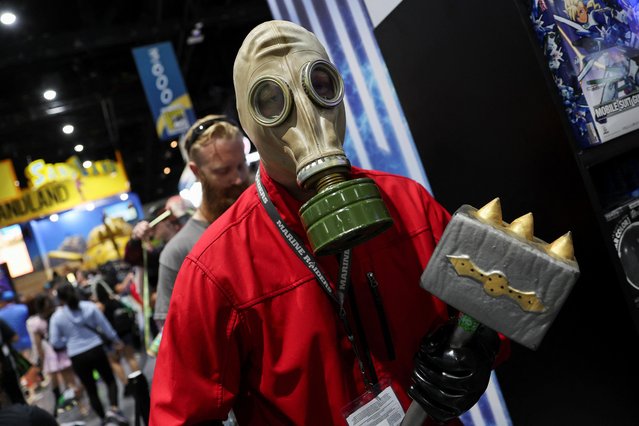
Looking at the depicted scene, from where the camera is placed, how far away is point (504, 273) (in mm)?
811

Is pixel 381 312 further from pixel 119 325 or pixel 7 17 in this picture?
pixel 7 17

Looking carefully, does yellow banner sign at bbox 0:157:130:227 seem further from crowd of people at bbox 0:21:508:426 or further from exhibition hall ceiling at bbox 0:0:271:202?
crowd of people at bbox 0:21:508:426

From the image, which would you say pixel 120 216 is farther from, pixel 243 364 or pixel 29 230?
pixel 243 364

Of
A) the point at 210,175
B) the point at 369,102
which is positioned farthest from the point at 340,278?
the point at 210,175

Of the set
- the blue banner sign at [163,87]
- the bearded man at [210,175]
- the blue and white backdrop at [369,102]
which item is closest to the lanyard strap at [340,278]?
the blue and white backdrop at [369,102]

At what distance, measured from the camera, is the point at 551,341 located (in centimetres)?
140

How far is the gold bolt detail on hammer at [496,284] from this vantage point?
31.7 inches

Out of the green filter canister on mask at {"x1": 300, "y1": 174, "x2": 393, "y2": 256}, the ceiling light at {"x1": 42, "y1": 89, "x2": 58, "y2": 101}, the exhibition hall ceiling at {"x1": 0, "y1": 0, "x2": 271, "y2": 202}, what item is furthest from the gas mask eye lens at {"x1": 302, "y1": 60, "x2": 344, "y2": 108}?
the ceiling light at {"x1": 42, "y1": 89, "x2": 58, "y2": 101}

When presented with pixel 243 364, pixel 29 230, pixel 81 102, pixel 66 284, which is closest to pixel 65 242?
pixel 29 230

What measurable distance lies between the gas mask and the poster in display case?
0.52 metres

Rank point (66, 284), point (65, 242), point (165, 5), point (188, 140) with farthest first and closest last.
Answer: point (65, 242) → point (165, 5) → point (66, 284) → point (188, 140)

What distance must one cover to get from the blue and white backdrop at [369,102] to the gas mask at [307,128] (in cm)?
80

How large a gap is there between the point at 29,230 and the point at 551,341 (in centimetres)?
1353

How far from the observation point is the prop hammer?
0.79m
